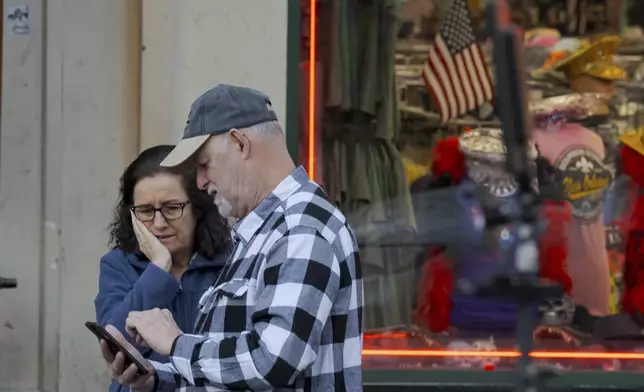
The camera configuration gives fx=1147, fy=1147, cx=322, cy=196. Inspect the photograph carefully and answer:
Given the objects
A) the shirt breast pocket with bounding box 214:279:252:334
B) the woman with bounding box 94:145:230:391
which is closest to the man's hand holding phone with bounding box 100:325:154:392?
the shirt breast pocket with bounding box 214:279:252:334

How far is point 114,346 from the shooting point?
2.82 metres

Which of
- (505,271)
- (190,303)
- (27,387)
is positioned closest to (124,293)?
(190,303)

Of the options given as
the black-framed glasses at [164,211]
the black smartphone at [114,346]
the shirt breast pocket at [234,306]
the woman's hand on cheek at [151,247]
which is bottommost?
the black smartphone at [114,346]

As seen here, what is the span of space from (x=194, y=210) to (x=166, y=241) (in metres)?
0.13

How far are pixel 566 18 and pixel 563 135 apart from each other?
2.03 feet

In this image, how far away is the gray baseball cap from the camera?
265 cm

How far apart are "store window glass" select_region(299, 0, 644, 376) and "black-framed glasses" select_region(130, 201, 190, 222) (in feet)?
6.97

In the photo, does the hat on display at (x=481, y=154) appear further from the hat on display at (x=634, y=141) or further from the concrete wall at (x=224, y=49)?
the concrete wall at (x=224, y=49)

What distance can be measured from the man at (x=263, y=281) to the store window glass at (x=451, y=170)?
298 cm

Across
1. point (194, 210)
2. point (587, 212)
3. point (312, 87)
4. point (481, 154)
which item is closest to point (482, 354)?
point (587, 212)

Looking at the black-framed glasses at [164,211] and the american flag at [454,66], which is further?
the american flag at [454,66]

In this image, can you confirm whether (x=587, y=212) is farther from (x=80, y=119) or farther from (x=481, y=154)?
(x=80, y=119)

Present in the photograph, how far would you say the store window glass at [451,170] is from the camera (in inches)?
225

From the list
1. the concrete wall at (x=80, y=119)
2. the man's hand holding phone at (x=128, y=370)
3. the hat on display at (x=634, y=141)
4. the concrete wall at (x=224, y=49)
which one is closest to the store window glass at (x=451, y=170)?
the hat on display at (x=634, y=141)
